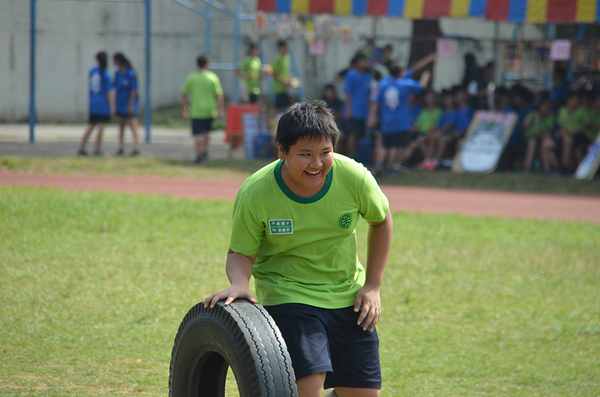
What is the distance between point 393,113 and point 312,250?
31.5 feet

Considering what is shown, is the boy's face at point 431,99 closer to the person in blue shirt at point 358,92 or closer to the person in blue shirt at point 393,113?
the person in blue shirt at point 393,113

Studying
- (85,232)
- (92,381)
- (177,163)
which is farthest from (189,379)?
(177,163)

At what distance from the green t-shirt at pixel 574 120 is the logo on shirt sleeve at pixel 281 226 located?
416 inches

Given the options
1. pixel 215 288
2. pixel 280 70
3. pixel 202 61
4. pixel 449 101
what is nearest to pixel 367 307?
pixel 215 288

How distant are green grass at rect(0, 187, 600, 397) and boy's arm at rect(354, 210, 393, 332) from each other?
1143 millimetres

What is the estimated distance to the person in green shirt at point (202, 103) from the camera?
13039 mm

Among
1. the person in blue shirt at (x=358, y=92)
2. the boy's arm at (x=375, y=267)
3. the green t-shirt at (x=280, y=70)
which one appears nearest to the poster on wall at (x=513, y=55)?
the person in blue shirt at (x=358, y=92)

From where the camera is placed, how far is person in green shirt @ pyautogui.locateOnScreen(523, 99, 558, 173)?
484 inches

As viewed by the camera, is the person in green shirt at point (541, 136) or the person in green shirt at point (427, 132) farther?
the person in green shirt at point (427, 132)

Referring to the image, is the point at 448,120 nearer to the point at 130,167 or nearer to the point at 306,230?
the point at 130,167

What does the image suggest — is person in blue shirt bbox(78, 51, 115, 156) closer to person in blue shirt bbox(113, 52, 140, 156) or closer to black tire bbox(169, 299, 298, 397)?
person in blue shirt bbox(113, 52, 140, 156)

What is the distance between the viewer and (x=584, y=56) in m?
13.2

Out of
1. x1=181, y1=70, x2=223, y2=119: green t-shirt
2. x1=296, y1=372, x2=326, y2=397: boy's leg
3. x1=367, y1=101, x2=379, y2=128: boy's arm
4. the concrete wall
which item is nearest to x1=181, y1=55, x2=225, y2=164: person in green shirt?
x1=181, y1=70, x2=223, y2=119: green t-shirt

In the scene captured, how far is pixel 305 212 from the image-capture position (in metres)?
2.75
